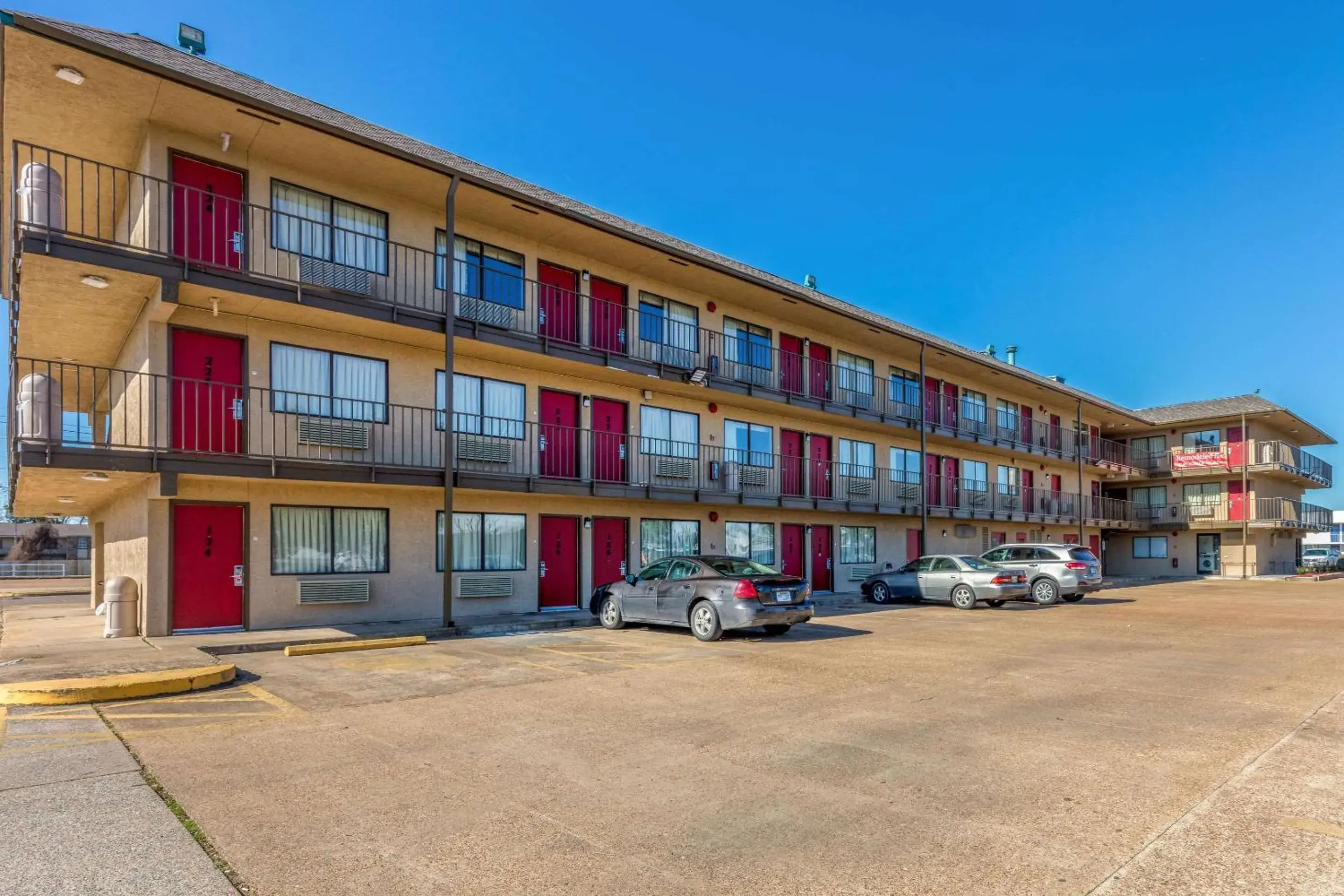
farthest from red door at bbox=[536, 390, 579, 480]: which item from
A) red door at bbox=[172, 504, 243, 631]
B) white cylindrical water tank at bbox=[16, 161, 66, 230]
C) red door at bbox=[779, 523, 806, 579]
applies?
white cylindrical water tank at bbox=[16, 161, 66, 230]

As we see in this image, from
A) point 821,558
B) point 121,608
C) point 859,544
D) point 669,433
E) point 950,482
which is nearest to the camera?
point 121,608

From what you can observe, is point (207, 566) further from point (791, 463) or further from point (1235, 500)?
point (1235, 500)

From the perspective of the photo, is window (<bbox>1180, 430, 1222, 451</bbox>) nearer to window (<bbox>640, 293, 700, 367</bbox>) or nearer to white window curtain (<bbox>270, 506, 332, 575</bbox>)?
window (<bbox>640, 293, 700, 367</bbox>)

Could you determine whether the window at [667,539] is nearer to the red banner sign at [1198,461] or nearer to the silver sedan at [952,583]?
the silver sedan at [952,583]

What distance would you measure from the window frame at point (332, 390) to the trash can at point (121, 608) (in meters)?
3.64

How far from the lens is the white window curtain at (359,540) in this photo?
15.2 meters

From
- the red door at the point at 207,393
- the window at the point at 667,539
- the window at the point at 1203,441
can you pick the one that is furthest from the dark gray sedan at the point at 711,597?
the window at the point at 1203,441

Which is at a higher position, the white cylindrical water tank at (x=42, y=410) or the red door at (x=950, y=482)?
the white cylindrical water tank at (x=42, y=410)

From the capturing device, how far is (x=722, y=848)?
4.40 metres

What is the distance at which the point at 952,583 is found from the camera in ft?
69.4

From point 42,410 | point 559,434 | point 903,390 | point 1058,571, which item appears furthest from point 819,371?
point 42,410

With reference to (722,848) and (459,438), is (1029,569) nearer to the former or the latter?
(459,438)

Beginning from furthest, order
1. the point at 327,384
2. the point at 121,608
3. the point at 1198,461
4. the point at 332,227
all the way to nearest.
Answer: the point at 1198,461
the point at 327,384
the point at 332,227
the point at 121,608

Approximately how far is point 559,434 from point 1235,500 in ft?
126
